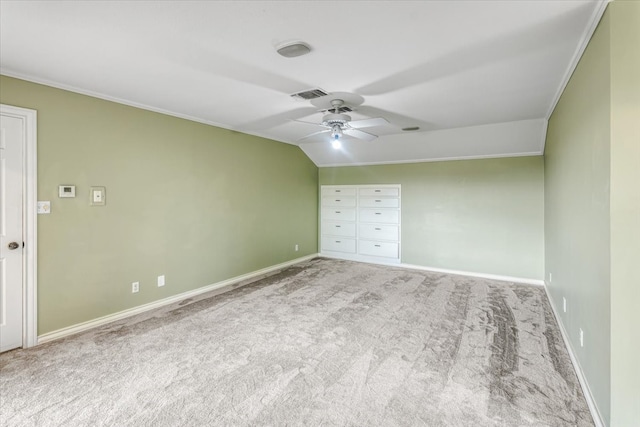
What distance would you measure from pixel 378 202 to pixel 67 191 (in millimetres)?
4798

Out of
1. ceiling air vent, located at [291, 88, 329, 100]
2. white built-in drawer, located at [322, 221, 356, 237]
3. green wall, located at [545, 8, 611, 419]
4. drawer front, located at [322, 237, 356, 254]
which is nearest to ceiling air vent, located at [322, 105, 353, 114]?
ceiling air vent, located at [291, 88, 329, 100]

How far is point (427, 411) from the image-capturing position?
1.94 meters

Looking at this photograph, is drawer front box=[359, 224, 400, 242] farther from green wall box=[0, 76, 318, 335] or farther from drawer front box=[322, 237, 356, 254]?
green wall box=[0, 76, 318, 335]

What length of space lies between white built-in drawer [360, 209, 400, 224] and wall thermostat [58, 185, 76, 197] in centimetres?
467

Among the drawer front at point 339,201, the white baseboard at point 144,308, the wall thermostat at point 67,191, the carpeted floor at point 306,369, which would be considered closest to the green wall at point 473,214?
the drawer front at point 339,201

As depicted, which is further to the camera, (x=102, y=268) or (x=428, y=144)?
(x=428, y=144)

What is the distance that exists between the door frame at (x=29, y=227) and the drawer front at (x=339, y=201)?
15.7 ft

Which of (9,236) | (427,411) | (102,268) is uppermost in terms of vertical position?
(9,236)

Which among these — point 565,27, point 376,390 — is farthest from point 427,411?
point 565,27

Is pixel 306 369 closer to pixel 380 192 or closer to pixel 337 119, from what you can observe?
pixel 337 119

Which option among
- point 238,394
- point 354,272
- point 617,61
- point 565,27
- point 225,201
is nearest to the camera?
point 617,61

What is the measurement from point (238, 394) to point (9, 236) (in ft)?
8.01

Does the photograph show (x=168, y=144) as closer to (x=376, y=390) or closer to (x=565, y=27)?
(x=376, y=390)

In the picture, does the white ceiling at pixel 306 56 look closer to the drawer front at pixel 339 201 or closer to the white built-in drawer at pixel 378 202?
the white built-in drawer at pixel 378 202
